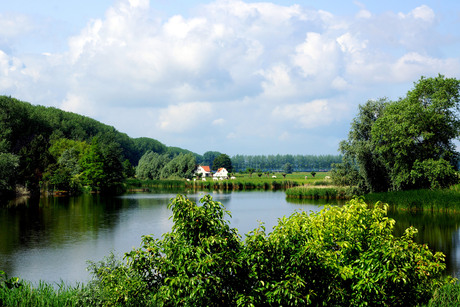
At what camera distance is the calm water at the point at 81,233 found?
1634 cm

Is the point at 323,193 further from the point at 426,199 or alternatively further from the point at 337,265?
the point at 337,265

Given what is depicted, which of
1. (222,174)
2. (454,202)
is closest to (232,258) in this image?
(454,202)

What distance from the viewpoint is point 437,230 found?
24.5 metres

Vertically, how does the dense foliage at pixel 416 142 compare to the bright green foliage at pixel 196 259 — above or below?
above

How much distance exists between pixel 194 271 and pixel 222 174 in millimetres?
131696

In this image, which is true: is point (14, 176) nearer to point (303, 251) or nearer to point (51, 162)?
point (51, 162)

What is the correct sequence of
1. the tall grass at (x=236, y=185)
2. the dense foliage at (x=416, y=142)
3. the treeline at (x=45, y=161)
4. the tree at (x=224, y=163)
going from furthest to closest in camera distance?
the tree at (x=224, y=163)
the tall grass at (x=236, y=185)
the treeline at (x=45, y=161)
the dense foliage at (x=416, y=142)

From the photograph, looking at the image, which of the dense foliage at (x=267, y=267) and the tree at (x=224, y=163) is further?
the tree at (x=224, y=163)

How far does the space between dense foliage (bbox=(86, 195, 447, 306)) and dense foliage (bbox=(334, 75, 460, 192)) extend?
3090 cm

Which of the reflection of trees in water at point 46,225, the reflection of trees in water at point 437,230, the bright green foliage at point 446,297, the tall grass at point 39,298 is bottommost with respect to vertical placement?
the reflection of trees in water at point 437,230

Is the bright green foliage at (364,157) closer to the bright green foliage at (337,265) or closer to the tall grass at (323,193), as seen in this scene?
the tall grass at (323,193)

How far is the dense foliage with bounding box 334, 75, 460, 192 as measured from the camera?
36.8m

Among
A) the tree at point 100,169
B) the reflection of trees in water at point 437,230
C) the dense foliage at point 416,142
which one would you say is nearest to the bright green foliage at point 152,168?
the tree at point 100,169

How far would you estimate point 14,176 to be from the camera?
51188 millimetres
